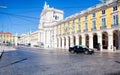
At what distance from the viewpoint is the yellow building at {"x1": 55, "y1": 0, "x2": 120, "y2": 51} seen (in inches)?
1548

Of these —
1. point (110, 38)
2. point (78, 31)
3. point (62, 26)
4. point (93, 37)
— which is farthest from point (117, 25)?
point (62, 26)

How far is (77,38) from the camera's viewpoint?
54.2 metres

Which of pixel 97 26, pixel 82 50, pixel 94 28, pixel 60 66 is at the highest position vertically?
pixel 97 26

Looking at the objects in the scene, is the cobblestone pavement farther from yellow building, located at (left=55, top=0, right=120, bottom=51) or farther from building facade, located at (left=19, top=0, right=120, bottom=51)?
building facade, located at (left=19, top=0, right=120, bottom=51)

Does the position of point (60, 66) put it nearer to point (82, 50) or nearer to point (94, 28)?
point (82, 50)

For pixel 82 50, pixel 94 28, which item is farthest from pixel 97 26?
pixel 82 50

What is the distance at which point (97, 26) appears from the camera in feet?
145

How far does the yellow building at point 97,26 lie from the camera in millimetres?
39312

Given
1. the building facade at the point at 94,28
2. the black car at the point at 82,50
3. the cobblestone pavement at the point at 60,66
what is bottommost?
the cobblestone pavement at the point at 60,66

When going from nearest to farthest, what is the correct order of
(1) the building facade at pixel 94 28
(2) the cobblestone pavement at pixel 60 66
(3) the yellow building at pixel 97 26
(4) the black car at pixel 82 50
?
(2) the cobblestone pavement at pixel 60 66
(4) the black car at pixel 82 50
(3) the yellow building at pixel 97 26
(1) the building facade at pixel 94 28

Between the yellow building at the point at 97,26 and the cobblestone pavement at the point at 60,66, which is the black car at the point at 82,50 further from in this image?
the yellow building at the point at 97,26

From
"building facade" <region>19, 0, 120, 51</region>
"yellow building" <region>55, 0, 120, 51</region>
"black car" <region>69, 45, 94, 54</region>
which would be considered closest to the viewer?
"black car" <region>69, 45, 94, 54</region>

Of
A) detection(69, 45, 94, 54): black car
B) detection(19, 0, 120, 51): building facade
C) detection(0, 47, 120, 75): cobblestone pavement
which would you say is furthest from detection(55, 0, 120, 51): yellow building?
detection(0, 47, 120, 75): cobblestone pavement

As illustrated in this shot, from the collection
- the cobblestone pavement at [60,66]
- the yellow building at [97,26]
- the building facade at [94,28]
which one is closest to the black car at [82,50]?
the cobblestone pavement at [60,66]
